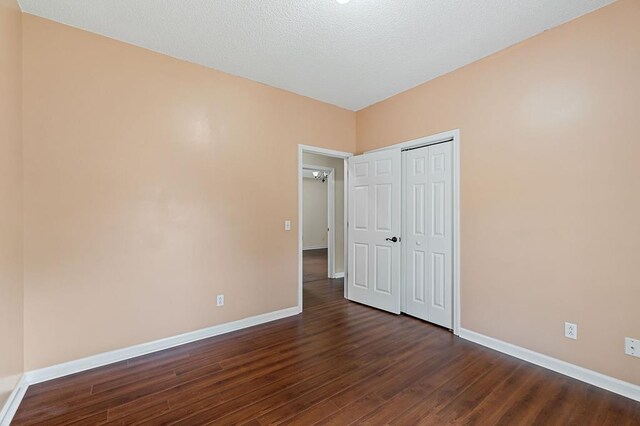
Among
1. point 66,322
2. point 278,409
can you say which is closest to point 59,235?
point 66,322

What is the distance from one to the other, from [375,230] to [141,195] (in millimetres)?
2735

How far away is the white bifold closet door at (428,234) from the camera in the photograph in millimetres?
3057

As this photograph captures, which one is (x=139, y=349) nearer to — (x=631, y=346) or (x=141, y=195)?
(x=141, y=195)

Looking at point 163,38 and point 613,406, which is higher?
point 163,38

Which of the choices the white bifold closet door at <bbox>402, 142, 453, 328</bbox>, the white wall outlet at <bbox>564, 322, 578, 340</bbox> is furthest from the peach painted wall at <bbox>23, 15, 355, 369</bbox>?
the white wall outlet at <bbox>564, 322, 578, 340</bbox>

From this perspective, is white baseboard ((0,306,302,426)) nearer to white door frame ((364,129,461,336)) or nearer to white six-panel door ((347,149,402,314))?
white six-panel door ((347,149,402,314))

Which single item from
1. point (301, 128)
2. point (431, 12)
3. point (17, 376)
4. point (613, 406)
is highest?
point (431, 12)

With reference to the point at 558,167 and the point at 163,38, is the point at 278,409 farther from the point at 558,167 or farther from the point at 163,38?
the point at 163,38

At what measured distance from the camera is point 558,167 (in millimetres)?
2266

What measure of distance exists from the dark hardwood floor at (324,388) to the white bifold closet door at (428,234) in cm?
46

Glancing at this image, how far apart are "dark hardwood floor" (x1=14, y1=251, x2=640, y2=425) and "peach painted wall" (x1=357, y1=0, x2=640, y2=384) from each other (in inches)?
17.5

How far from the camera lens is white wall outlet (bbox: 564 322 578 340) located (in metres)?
2.17

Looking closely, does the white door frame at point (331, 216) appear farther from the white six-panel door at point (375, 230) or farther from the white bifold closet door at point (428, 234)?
the white bifold closet door at point (428, 234)

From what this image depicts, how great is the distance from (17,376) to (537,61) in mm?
4754
